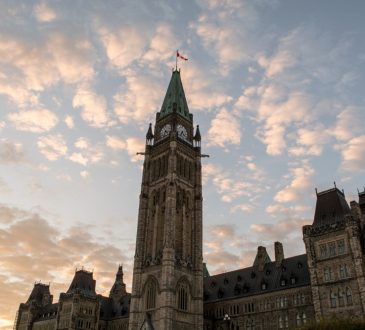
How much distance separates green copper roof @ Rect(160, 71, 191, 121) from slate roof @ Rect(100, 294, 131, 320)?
47239 millimetres

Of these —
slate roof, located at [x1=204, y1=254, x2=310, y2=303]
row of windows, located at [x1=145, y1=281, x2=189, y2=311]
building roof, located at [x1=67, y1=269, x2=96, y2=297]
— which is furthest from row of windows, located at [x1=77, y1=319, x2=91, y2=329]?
slate roof, located at [x1=204, y1=254, x2=310, y2=303]

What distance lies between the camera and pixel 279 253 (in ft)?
285

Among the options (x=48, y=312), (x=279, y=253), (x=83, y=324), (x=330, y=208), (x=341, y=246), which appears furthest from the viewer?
(x=48, y=312)

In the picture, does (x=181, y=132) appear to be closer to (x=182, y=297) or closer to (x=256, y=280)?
(x=256, y=280)

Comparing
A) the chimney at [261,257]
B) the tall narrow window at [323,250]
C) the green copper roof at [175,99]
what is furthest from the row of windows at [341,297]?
the green copper roof at [175,99]

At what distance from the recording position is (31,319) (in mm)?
119688

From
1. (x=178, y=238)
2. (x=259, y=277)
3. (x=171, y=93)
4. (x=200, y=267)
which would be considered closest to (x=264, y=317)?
(x=259, y=277)

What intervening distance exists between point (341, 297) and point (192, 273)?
1345 inches

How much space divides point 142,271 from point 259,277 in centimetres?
2286

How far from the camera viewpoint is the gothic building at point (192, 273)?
208 ft

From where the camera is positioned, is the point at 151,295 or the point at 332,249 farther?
the point at 151,295

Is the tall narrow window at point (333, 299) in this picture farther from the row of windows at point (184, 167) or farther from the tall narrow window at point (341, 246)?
the row of windows at point (184, 167)

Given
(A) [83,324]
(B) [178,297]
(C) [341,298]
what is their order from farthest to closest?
(A) [83,324] → (B) [178,297] → (C) [341,298]

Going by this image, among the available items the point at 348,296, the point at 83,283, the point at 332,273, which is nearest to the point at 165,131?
the point at 83,283
